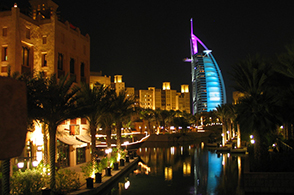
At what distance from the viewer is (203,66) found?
589ft

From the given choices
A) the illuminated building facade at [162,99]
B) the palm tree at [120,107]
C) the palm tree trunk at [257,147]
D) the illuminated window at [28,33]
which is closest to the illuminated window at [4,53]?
the illuminated window at [28,33]

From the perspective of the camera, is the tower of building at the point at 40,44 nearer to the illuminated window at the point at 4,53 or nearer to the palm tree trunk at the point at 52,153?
the illuminated window at the point at 4,53

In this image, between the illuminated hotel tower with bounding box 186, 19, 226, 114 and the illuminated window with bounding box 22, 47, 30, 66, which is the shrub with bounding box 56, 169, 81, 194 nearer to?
the illuminated window with bounding box 22, 47, 30, 66

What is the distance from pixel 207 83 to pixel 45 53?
158657mm

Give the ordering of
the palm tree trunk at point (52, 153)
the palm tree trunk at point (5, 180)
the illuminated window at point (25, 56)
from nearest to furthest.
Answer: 1. the palm tree trunk at point (5, 180)
2. the palm tree trunk at point (52, 153)
3. the illuminated window at point (25, 56)

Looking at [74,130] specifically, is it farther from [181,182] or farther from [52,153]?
[52,153]

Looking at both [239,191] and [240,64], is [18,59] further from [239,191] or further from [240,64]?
[239,191]

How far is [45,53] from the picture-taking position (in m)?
23.7

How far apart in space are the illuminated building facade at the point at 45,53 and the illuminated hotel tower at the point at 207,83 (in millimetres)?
151665

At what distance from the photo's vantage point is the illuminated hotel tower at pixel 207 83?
175 metres

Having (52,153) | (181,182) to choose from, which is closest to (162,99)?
(181,182)

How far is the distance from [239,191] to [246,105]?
521cm

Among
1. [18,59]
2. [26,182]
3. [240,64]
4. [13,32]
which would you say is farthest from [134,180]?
[13,32]

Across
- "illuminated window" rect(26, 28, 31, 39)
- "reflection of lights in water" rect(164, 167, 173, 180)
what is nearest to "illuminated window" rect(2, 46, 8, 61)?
"illuminated window" rect(26, 28, 31, 39)
